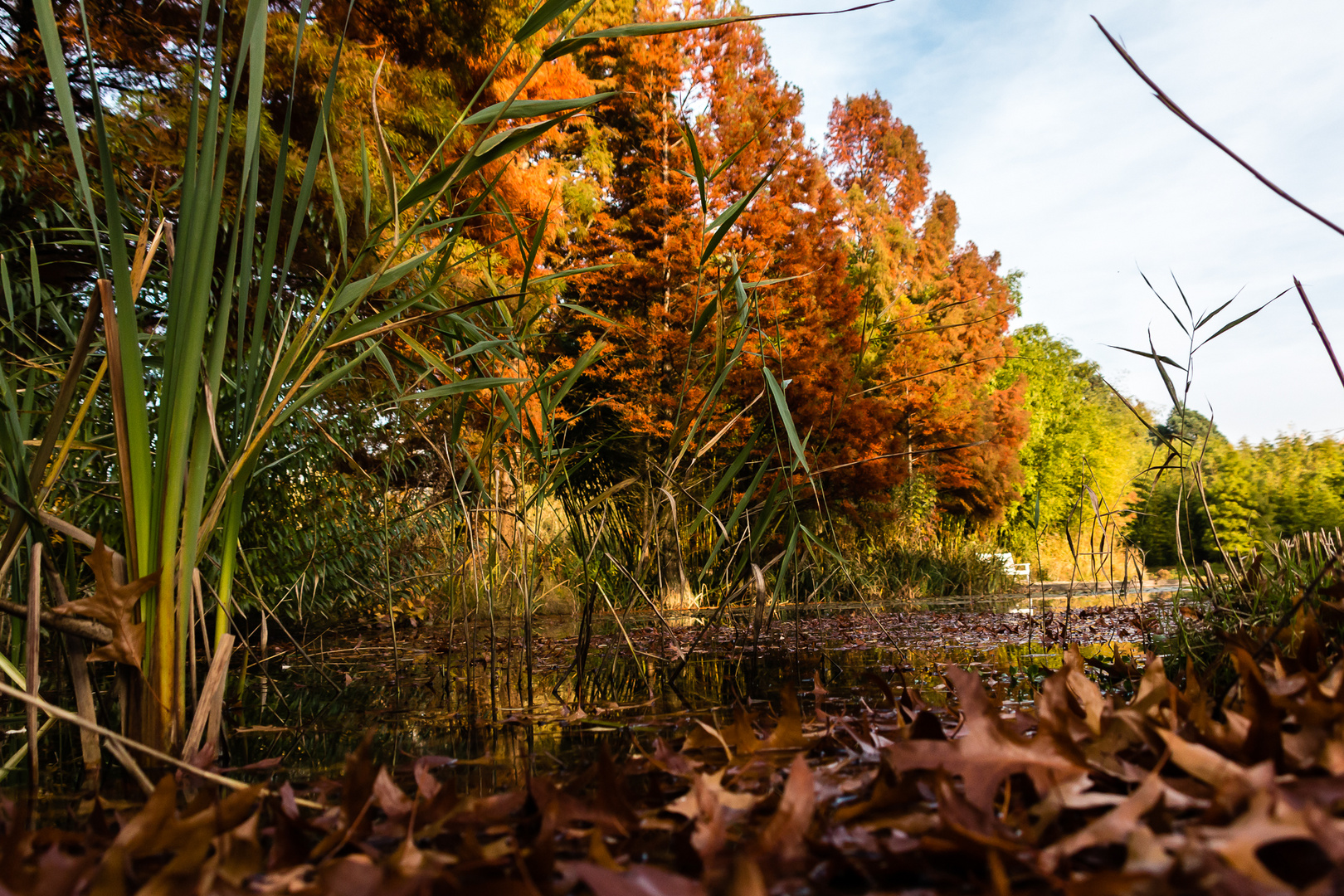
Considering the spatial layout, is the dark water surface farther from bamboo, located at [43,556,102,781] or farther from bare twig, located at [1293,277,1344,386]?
bare twig, located at [1293,277,1344,386]

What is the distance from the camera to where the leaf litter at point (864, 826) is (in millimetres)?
433

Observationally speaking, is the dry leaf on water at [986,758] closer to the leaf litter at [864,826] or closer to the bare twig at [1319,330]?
the leaf litter at [864,826]

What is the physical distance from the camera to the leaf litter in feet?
1.42

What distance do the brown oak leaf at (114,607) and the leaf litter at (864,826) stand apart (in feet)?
0.54

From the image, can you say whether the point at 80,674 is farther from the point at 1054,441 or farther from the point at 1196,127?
the point at 1054,441

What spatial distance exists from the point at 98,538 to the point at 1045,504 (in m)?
20.2

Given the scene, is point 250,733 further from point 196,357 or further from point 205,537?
point 196,357

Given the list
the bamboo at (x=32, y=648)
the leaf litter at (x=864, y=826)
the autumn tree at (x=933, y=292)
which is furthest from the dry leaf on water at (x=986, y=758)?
the autumn tree at (x=933, y=292)

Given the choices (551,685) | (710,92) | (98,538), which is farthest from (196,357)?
(710,92)

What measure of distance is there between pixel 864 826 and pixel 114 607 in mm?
824

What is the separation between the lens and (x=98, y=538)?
863 mm

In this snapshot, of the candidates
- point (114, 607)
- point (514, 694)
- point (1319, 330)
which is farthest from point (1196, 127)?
point (514, 694)

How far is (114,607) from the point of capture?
85 cm

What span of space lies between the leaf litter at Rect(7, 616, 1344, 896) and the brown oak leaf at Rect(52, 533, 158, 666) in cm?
16
